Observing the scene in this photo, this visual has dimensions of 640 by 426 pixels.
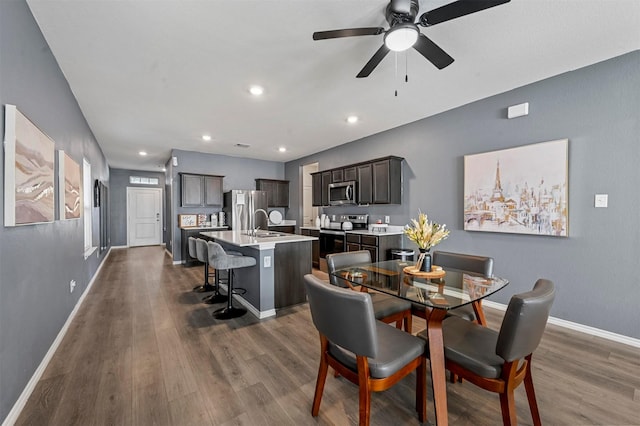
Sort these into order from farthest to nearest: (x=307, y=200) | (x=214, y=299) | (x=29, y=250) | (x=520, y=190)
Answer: (x=307, y=200)
(x=214, y=299)
(x=520, y=190)
(x=29, y=250)

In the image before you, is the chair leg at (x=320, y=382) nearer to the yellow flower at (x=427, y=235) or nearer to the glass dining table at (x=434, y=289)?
the glass dining table at (x=434, y=289)

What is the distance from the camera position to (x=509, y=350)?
125 centimetres

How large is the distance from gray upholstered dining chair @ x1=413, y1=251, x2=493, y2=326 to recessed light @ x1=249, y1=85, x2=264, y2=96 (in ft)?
8.85

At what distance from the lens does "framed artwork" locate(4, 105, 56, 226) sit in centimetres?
157

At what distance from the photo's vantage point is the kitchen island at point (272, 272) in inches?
125

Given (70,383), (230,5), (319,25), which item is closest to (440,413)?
(70,383)

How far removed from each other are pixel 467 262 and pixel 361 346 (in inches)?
59.8

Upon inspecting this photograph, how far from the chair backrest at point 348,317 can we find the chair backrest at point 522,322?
60cm

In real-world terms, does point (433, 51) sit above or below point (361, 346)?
above

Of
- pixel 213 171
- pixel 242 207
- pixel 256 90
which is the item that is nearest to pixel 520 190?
pixel 256 90

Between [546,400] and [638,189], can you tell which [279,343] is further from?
[638,189]

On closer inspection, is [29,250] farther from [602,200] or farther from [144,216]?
[144,216]

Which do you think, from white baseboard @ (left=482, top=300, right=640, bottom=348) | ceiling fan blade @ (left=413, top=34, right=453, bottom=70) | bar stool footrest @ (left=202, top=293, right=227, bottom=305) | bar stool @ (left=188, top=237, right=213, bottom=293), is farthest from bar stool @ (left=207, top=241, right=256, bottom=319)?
white baseboard @ (left=482, top=300, right=640, bottom=348)

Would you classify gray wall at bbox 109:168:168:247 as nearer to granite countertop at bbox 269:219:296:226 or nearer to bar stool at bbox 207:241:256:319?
granite countertop at bbox 269:219:296:226
